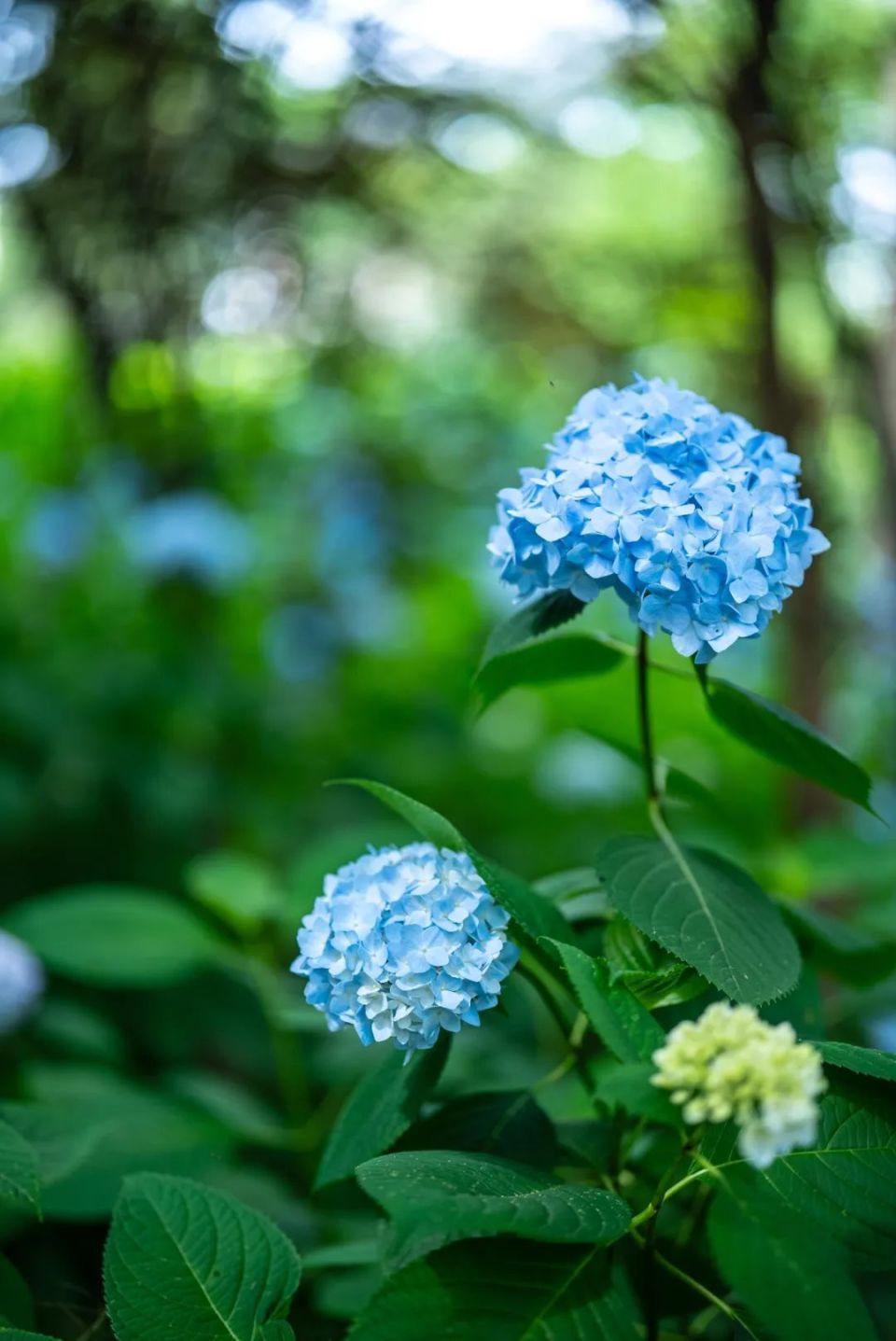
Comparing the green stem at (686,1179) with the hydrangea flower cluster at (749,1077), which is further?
the green stem at (686,1179)

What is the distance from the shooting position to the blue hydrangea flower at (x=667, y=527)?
920 millimetres

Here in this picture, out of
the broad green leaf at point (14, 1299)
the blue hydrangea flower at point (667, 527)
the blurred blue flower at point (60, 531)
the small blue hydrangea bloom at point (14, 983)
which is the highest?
the blue hydrangea flower at point (667, 527)

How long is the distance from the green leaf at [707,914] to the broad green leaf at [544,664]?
0.17 meters

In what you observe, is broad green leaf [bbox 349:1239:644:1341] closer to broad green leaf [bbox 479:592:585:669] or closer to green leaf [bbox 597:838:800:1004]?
green leaf [bbox 597:838:800:1004]

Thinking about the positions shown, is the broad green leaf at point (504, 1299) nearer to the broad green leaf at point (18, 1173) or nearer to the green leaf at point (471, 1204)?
the green leaf at point (471, 1204)

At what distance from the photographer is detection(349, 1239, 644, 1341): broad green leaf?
729 millimetres

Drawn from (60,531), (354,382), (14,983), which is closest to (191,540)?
(60,531)

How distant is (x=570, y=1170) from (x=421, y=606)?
3214 millimetres

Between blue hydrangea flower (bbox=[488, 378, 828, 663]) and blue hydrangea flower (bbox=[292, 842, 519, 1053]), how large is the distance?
24 centimetres

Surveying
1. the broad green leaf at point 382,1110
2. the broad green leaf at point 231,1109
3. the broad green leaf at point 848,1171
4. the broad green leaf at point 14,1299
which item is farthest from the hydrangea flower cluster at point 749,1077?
the broad green leaf at point 231,1109

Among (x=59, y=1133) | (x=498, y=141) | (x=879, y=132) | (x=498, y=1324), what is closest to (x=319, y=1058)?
(x=59, y=1133)

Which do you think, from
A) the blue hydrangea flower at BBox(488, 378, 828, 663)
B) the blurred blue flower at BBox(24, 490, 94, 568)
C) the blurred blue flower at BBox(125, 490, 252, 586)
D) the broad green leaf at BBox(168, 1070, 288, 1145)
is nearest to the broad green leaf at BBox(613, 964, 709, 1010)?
the blue hydrangea flower at BBox(488, 378, 828, 663)

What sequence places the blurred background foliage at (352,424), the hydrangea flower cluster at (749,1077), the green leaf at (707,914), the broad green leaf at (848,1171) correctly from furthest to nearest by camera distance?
the blurred background foliage at (352,424), the green leaf at (707,914), the broad green leaf at (848,1171), the hydrangea flower cluster at (749,1077)

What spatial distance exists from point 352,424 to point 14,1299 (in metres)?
3.35
